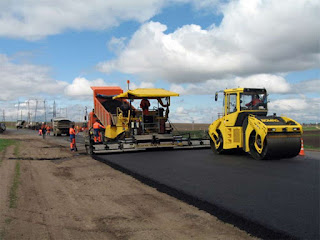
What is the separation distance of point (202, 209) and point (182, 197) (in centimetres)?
68

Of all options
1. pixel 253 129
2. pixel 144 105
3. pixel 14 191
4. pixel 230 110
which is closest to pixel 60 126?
pixel 144 105

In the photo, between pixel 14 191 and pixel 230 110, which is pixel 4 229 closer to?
pixel 14 191

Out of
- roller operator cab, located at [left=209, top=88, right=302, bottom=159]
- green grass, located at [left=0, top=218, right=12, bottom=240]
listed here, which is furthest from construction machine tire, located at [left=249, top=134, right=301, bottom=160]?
green grass, located at [left=0, top=218, right=12, bottom=240]

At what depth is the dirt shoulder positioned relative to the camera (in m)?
4.13

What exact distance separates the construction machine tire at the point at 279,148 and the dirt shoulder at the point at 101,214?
4102 mm

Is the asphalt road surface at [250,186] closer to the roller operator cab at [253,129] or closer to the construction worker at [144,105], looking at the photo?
the roller operator cab at [253,129]

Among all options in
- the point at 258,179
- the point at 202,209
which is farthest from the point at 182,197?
the point at 258,179

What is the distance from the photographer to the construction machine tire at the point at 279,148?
9.43m

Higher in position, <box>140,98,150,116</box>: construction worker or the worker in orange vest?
<box>140,98,150,116</box>: construction worker

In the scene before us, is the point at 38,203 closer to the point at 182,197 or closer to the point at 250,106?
the point at 182,197

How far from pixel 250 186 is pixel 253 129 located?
4.10 meters

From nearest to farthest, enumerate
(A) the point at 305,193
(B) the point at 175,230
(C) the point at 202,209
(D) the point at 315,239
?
1. (D) the point at 315,239
2. (B) the point at 175,230
3. (C) the point at 202,209
4. (A) the point at 305,193

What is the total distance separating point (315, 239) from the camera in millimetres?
3664

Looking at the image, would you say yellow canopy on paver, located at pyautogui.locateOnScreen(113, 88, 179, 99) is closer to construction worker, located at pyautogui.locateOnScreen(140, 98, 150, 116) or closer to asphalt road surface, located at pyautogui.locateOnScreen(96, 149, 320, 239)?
construction worker, located at pyautogui.locateOnScreen(140, 98, 150, 116)
